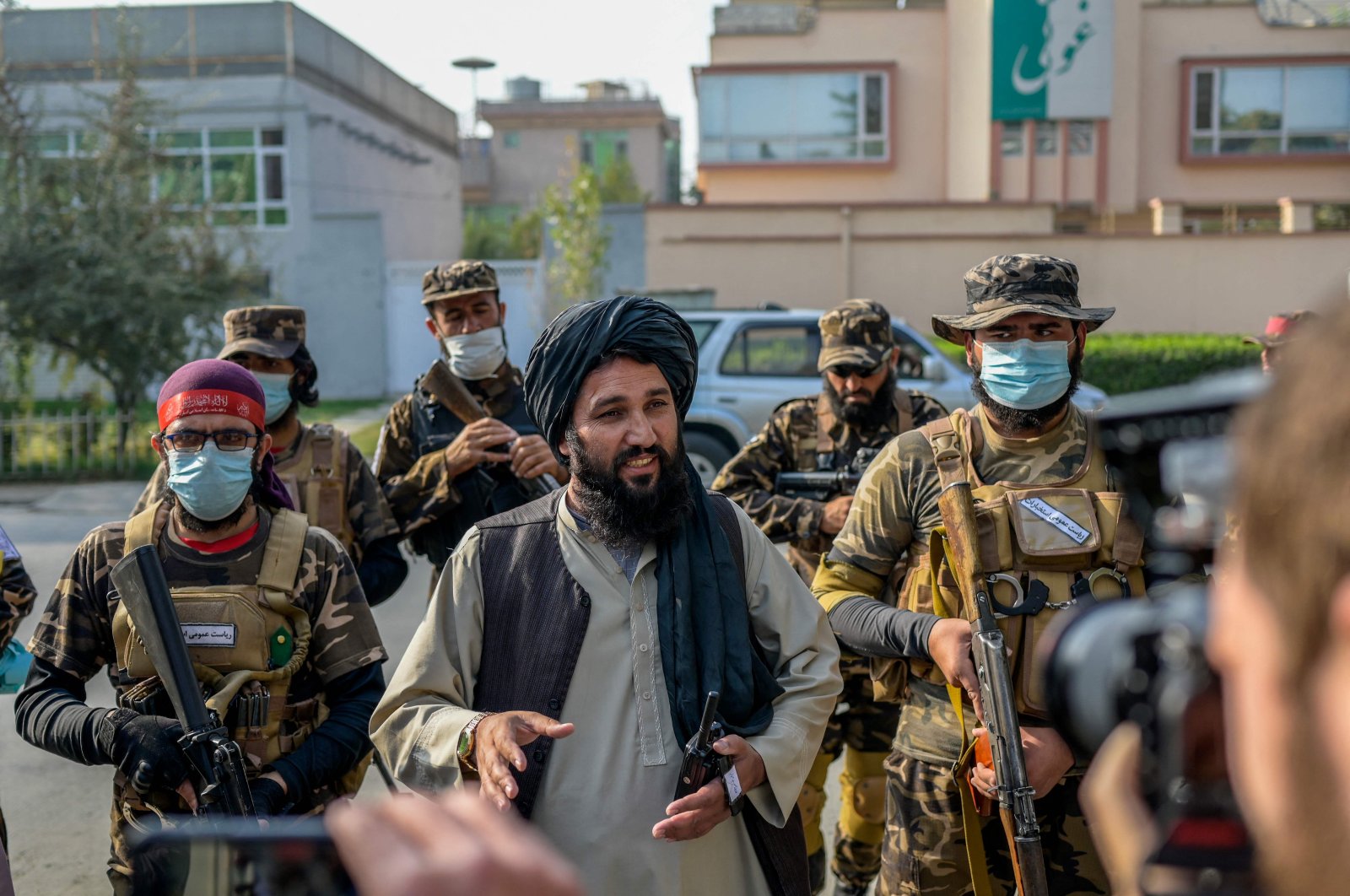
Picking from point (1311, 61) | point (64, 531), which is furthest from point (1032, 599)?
point (1311, 61)

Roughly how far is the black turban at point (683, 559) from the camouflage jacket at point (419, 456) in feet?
5.75

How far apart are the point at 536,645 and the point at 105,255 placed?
47.4 ft

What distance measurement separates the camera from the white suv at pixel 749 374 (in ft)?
38.6

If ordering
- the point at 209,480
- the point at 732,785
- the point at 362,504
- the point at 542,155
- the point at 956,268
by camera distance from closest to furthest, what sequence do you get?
1. the point at 732,785
2. the point at 209,480
3. the point at 362,504
4. the point at 956,268
5. the point at 542,155

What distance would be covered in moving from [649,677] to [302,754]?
1.06 metres

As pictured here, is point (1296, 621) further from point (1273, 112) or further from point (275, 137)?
point (1273, 112)

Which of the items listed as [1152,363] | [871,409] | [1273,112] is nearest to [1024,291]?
[871,409]

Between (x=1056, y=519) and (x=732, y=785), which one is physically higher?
(x=1056, y=519)

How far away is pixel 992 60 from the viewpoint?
26312mm

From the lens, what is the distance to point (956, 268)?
21703mm

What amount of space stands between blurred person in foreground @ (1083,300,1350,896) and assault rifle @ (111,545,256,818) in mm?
2531

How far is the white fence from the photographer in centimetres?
1508

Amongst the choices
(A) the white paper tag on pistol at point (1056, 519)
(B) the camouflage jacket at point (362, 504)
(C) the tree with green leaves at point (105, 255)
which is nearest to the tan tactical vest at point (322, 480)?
(B) the camouflage jacket at point (362, 504)

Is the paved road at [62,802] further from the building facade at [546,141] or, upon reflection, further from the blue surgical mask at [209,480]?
the building facade at [546,141]
